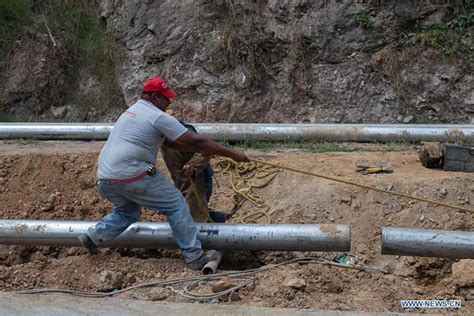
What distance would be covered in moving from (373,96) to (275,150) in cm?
267

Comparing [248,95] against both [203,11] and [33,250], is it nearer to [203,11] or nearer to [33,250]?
[203,11]

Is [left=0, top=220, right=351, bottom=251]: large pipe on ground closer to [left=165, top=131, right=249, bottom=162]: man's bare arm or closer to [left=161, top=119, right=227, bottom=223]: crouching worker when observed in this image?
[left=161, top=119, right=227, bottom=223]: crouching worker

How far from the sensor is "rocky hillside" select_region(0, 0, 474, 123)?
33.3ft

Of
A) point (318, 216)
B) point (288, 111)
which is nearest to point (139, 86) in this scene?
point (288, 111)

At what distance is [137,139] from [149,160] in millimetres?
230

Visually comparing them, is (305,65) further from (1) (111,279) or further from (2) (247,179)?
(1) (111,279)

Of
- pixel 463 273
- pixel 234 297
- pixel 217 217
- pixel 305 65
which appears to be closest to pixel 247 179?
pixel 217 217

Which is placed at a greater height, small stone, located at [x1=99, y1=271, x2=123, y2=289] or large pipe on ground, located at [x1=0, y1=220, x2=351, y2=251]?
large pipe on ground, located at [x1=0, y1=220, x2=351, y2=251]

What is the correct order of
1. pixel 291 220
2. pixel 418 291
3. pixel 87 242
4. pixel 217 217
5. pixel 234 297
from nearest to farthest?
pixel 234 297 < pixel 418 291 < pixel 87 242 < pixel 217 217 < pixel 291 220

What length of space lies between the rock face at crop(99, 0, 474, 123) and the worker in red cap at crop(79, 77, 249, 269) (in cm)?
509

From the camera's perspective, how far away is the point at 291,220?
680cm

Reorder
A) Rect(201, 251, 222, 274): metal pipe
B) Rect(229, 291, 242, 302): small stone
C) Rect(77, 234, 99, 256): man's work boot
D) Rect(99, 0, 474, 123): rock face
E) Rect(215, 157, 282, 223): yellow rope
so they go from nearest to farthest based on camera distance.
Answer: Rect(229, 291, 242, 302): small stone, Rect(201, 251, 222, 274): metal pipe, Rect(77, 234, 99, 256): man's work boot, Rect(215, 157, 282, 223): yellow rope, Rect(99, 0, 474, 123): rock face

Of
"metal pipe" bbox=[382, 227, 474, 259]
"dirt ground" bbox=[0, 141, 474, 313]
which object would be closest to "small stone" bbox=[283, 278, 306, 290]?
"dirt ground" bbox=[0, 141, 474, 313]

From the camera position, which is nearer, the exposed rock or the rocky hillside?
the exposed rock
